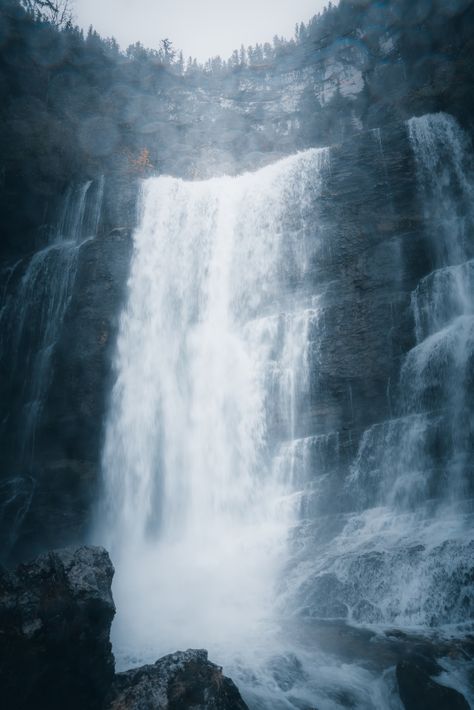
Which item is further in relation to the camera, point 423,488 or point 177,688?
point 423,488

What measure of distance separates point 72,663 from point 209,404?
34.9 feet

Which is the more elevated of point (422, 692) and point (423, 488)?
point (423, 488)

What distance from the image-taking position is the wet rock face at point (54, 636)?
5.18 metres

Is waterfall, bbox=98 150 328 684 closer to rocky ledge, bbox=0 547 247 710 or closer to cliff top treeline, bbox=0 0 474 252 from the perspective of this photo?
rocky ledge, bbox=0 547 247 710

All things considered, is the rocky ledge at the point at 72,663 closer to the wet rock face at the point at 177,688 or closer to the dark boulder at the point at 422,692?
the wet rock face at the point at 177,688

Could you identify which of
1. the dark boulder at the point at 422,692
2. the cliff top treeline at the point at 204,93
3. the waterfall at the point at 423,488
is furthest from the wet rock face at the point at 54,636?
Answer: the cliff top treeline at the point at 204,93

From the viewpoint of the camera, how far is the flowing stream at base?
8711 mm

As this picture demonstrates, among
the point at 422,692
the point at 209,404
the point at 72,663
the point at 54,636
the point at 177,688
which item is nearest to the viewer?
the point at 177,688

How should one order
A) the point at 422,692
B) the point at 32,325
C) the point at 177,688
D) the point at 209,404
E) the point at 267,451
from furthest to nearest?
the point at 32,325 < the point at 209,404 < the point at 267,451 < the point at 422,692 < the point at 177,688

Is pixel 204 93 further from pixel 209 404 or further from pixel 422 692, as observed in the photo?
pixel 422 692

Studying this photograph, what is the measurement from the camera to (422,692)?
19.2 ft

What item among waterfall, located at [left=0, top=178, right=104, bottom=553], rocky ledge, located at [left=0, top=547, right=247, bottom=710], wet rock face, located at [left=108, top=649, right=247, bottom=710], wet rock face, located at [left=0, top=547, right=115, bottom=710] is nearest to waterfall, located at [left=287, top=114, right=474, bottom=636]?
wet rock face, located at [left=108, top=649, right=247, bottom=710]

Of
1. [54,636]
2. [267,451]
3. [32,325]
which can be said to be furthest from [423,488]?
[32,325]

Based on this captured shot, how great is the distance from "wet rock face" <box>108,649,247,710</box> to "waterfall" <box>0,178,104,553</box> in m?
11.3
